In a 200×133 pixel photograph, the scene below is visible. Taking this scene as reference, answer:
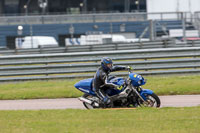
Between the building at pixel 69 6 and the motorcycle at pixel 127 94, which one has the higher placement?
the building at pixel 69 6

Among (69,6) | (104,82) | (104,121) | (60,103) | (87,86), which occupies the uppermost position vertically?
(69,6)

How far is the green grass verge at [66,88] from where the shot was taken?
13.2 meters

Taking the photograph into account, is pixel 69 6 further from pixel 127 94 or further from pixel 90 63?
pixel 127 94

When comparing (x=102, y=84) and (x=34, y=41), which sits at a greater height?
(x=34, y=41)

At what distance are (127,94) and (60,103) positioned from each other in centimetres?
267

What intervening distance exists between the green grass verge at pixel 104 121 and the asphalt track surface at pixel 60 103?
1849 millimetres

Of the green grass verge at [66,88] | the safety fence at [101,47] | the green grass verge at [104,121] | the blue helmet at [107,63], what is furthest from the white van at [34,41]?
the green grass verge at [104,121]

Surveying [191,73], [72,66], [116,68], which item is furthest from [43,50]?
[116,68]

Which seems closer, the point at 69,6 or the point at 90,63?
the point at 90,63

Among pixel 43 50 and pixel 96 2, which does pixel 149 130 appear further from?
pixel 96 2

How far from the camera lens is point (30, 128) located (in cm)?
789

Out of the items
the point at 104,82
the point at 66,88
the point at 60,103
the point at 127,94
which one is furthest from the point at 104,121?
the point at 66,88

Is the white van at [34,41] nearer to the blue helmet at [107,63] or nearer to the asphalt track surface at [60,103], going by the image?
the asphalt track surface at [60,103]

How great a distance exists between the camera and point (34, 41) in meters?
31.1
